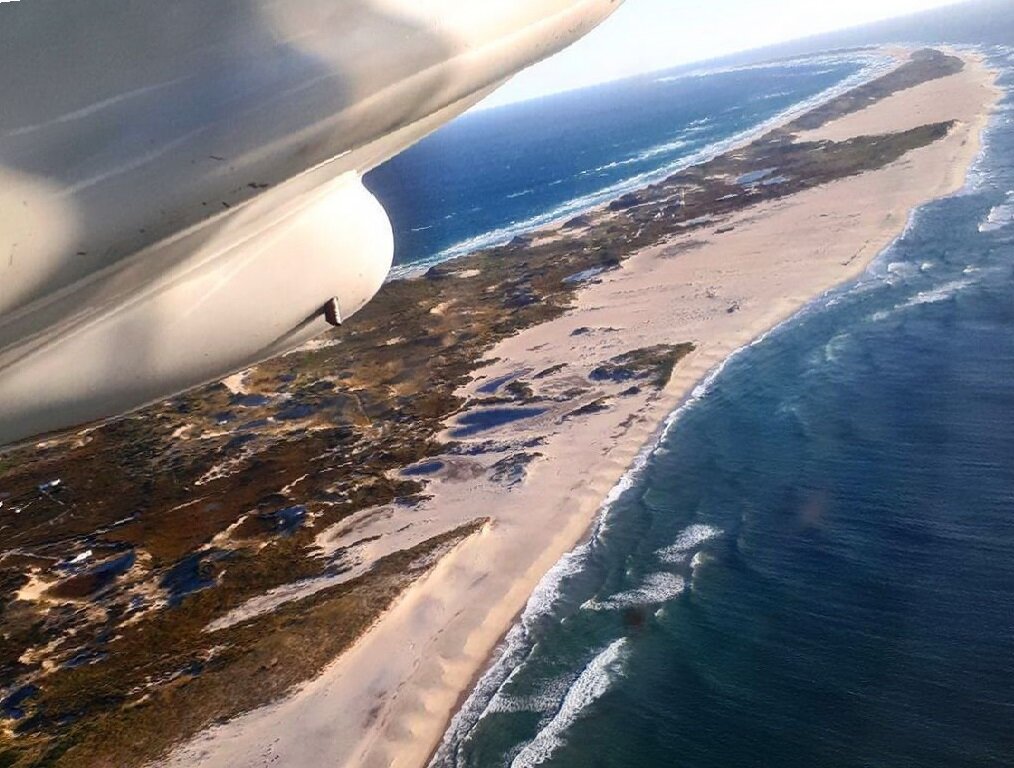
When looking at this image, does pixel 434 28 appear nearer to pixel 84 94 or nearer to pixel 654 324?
pixel 84 94

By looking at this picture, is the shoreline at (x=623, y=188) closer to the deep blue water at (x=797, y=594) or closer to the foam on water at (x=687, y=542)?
the deep blue water at (x=797, y=594)

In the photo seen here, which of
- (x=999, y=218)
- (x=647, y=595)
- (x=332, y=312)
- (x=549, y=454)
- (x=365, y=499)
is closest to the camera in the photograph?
(x=332, y=312)

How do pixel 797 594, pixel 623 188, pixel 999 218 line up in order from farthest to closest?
pixel 623 188
pixel 999 218
pixel 797 594

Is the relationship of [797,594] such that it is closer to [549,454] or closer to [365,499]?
[549,454]

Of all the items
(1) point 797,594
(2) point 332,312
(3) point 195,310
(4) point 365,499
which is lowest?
(1) point 797,594

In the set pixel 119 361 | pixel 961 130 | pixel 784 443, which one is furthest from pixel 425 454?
pixel 961 130

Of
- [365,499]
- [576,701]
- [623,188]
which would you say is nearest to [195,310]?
[576,701]

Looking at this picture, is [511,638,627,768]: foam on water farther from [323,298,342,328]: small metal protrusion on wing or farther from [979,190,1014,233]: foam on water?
[979,190,1014,233]: foam on water
